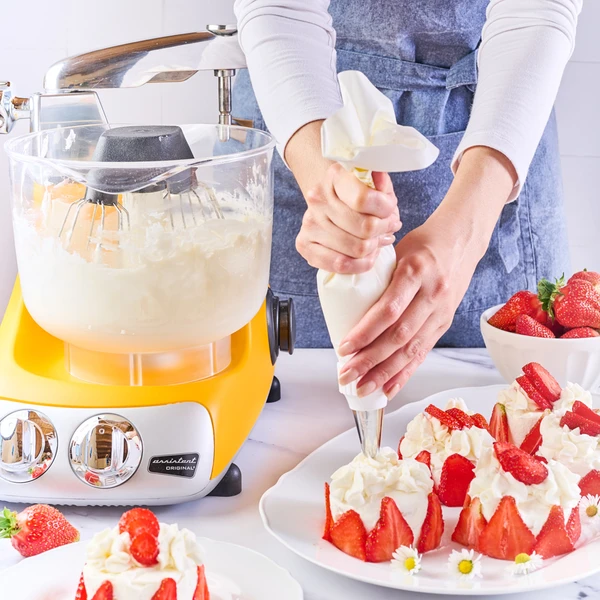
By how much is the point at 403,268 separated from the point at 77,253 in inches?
11.4

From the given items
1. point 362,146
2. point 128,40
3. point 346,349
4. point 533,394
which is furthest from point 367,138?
Answer: point 128,40

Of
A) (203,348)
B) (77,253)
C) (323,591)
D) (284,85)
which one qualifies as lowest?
(323,591)

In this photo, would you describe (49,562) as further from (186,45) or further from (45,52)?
(45,52)

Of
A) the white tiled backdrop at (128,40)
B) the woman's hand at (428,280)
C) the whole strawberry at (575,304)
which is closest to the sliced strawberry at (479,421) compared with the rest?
the woman's hand at (428,280)

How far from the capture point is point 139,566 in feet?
2.05

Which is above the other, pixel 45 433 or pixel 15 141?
pixel 15 141

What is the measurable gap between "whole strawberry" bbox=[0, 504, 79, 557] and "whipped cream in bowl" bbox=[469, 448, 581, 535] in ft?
1.19

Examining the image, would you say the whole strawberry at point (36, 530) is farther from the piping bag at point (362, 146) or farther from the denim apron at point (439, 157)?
the denim apron at point (439, 157)

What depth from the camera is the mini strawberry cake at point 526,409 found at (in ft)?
3.01

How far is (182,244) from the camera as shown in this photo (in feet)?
2.59

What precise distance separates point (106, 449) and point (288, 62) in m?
0.47

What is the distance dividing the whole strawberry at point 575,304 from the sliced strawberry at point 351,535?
450 mm

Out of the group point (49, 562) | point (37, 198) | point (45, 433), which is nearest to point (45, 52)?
point (37, 198)

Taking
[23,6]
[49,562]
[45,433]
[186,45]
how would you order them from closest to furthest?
[49,562], [45,433], [186,45], [23,6]
